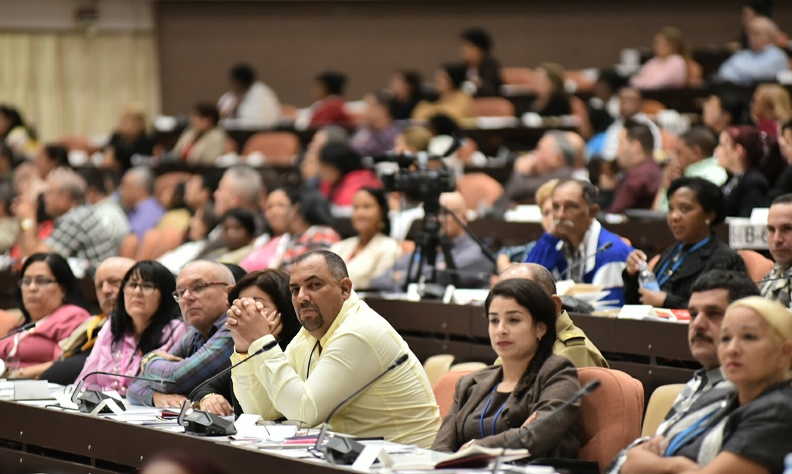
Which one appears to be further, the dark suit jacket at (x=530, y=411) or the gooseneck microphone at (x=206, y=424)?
the gooseneck microphone at (x=206, y=424)

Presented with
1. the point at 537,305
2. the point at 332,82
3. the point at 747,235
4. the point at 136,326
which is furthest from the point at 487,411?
the point at 332,82

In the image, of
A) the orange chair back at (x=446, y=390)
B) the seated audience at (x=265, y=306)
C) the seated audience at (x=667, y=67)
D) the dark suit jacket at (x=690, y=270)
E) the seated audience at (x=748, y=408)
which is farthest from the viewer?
the seated audience at (x=667, y=67)

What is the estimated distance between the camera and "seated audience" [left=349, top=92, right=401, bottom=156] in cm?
1046

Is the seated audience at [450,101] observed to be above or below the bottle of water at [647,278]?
above

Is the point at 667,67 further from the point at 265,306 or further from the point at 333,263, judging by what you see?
the point at 333,263

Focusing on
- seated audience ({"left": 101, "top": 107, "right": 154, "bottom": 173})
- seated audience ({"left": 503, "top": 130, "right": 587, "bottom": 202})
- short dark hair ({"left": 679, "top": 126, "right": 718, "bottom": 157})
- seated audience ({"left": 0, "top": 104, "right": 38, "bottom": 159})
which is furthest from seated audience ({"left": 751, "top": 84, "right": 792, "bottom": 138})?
seated audience ({"left": 0, "top": 104, "right": 38, "bottom": 159})

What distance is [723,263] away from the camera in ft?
16.3

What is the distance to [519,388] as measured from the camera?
377 centimetres

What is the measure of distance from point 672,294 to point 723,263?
28cm

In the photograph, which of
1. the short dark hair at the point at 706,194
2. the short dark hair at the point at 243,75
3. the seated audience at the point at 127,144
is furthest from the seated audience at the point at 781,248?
the short dark hair at the point at 243,75

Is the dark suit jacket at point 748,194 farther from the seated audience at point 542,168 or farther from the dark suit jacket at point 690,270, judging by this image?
the seated audience at point 542,168

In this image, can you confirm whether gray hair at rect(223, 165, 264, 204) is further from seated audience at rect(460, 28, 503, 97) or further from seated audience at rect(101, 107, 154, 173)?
seated audience at rect(460, 28, 503, 97)

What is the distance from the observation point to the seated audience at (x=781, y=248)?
451cm

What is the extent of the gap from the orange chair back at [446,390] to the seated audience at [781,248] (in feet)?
3.37
